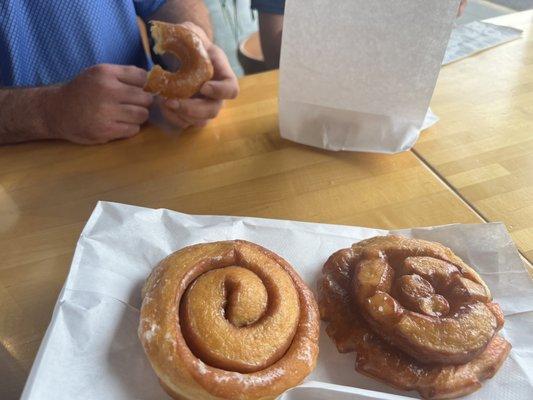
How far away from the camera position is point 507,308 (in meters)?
0.82

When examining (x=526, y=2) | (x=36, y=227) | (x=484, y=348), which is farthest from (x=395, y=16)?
(x=526, y=2)

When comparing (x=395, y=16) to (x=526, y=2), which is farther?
(x=526, y=2)

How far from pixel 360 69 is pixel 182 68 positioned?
16.9 inches

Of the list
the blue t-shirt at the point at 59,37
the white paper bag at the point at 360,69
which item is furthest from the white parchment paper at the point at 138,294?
the blue t-shirt at the point at 59,37

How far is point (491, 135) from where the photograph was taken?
48.7 inches

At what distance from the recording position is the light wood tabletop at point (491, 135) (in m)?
1.03

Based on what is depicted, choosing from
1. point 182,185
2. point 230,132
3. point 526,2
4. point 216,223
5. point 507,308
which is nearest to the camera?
point 507,308

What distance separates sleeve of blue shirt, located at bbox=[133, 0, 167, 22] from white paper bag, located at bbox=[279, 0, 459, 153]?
0.73 meters

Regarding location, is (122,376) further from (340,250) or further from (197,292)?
(340,250)

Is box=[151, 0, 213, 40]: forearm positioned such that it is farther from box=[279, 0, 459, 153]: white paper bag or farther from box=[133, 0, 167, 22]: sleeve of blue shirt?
box=[279, 0, 459, 153]: white paper bag

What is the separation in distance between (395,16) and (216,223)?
1.84 ft

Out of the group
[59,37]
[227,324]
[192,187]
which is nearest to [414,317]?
[227,324]

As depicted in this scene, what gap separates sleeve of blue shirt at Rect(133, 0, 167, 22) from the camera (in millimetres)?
1616

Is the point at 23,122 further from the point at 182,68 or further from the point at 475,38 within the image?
the point at 475,38
